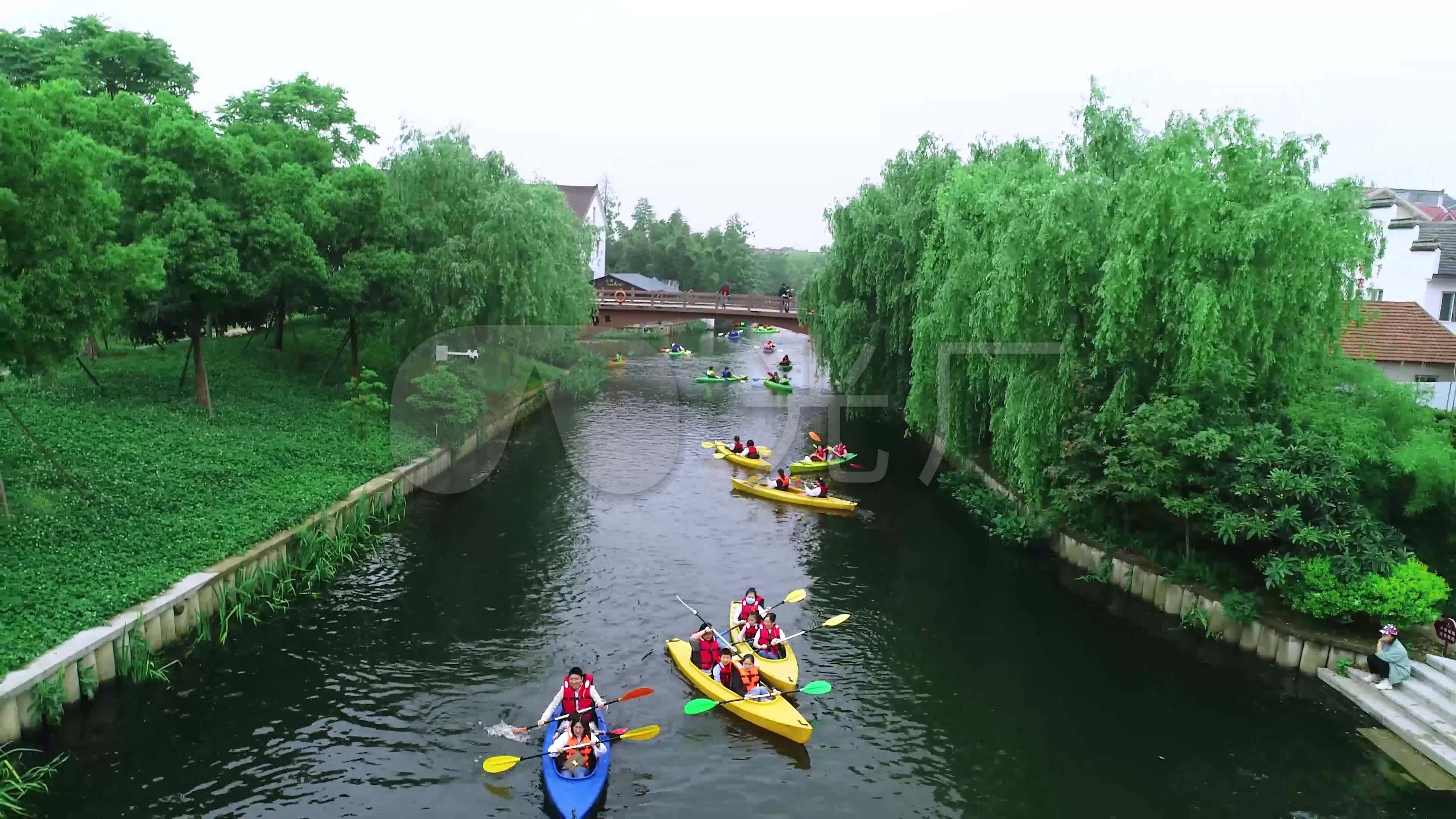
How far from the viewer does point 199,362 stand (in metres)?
24.1

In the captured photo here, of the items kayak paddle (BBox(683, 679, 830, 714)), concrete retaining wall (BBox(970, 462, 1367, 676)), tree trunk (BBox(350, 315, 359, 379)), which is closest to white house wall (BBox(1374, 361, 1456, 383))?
concrete retaining wall (BBox(970, 462, 1367, 676))

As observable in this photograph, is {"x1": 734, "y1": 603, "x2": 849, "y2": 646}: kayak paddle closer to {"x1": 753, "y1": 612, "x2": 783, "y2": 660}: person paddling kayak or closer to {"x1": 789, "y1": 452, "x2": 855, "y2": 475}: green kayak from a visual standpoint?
{"x1": 753, "y1": 612, "x2": 783, "y2": 660}: person paddling kayak

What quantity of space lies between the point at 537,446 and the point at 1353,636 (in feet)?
76.3

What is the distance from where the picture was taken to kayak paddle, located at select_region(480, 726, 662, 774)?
37.9 ft

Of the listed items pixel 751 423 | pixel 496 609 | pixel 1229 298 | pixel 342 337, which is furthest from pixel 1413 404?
pixel 342 337

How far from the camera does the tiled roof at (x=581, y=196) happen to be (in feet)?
265

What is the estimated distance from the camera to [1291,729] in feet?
44.4

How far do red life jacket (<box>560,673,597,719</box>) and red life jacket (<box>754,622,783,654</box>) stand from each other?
3.44 meters

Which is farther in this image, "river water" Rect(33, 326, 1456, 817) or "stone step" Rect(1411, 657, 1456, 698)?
"stone step" Rect(1411, 657, 1456, 698)

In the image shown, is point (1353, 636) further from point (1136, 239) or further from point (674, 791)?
point (674, 791)

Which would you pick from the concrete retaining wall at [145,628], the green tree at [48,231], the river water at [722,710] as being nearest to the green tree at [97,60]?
the green tree at [48,231]

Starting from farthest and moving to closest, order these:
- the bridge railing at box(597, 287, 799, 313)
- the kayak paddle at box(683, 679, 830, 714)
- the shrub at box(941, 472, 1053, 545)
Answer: the bridge railing at box(597, 287, 799, 313) < the shrub at box(941, 472, 1053, 545) < the kayak paddle at box(683, 679, 830, 714)

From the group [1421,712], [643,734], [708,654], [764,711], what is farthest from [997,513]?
[643,734]

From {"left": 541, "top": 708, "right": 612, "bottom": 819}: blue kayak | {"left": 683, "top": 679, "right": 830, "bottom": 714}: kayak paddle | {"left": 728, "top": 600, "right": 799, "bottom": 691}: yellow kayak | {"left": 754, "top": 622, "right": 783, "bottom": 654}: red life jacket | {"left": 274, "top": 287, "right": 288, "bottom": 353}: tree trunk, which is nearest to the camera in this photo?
{"left": 541, "top": 708, "right": 612, "bottom": 819}: blue kayak
